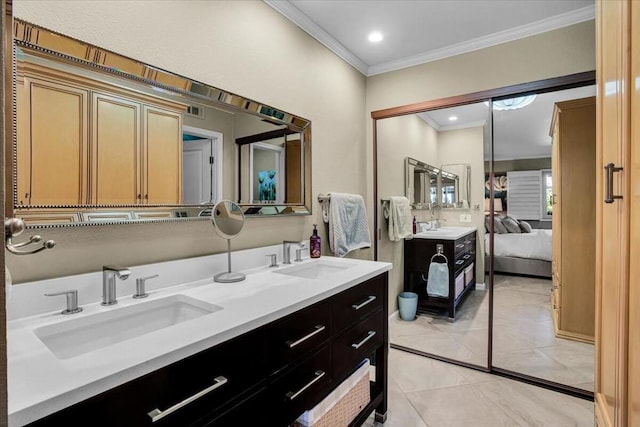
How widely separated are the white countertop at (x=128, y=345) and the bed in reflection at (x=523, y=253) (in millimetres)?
1700

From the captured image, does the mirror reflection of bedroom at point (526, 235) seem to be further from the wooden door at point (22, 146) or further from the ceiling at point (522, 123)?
the wooden door at point (22, 146)

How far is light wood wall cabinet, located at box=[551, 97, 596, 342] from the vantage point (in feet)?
6.95

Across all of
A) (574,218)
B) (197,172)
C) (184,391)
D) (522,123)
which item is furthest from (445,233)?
(184,391)

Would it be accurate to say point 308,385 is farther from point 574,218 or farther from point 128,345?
point 574,218

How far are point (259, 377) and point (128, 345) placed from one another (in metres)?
0.41

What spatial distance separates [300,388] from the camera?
1.18m

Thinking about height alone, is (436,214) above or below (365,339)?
above

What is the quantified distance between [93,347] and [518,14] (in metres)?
2.91

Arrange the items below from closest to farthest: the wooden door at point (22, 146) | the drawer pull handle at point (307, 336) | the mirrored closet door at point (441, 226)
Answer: the wooden door at point (22, 146) → the drawer pull handle at point (307, 336) → the mirrored closet door at point (441, 226)

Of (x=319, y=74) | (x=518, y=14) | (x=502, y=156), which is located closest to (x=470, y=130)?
(x=502, y=156)

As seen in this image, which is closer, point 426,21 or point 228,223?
point 228,223

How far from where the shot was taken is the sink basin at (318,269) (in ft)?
6.13

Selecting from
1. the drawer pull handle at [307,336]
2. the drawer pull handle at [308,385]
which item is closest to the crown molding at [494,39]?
the drawer pull handle at [307,336]

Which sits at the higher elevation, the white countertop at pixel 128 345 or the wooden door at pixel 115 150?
the wooden door at pixel 115 150
